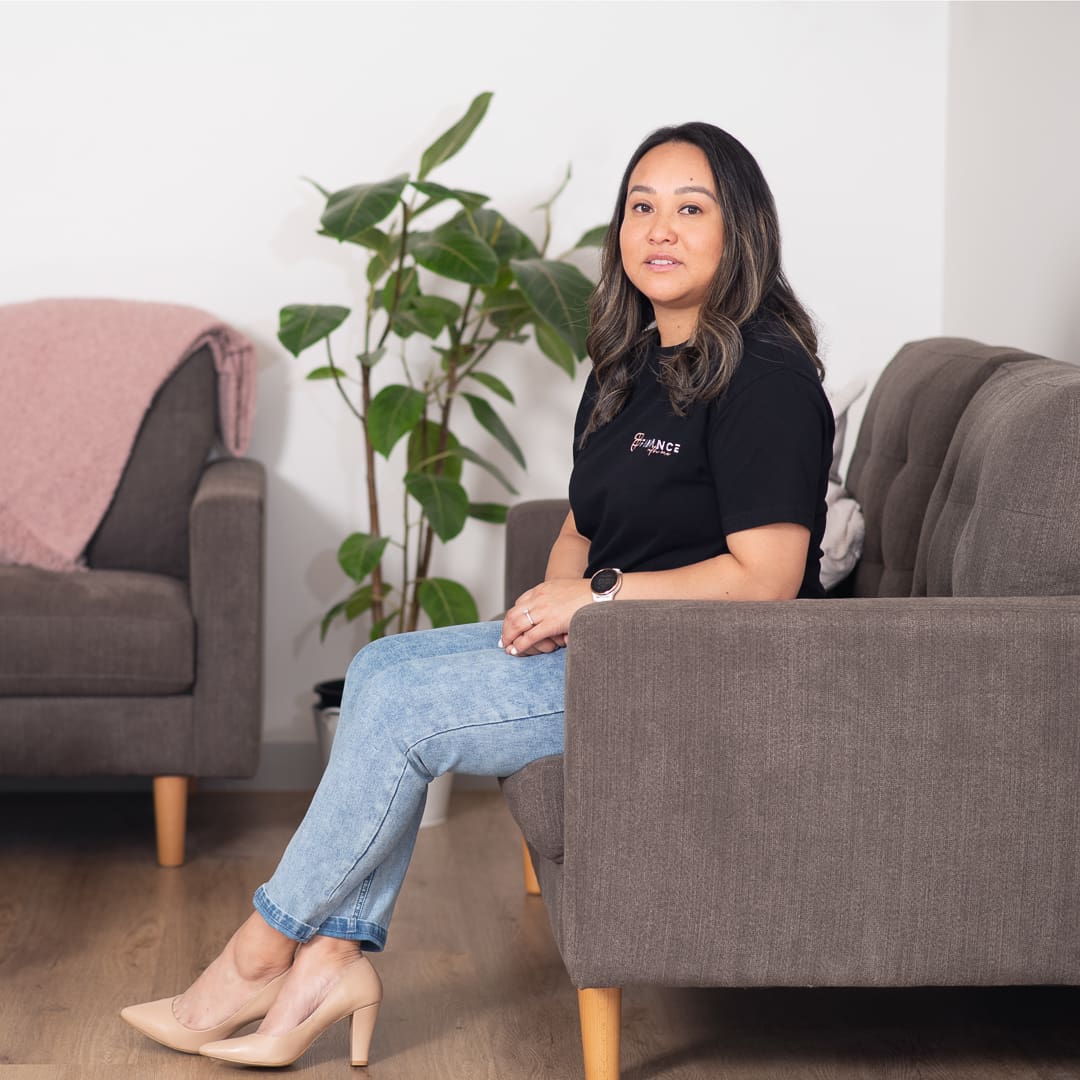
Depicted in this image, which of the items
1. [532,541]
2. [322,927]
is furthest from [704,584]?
[532,541]

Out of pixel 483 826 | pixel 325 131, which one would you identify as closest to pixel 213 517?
pixel 483 826

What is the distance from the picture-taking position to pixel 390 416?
2.87 metres

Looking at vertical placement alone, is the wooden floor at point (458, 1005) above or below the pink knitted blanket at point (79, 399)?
below

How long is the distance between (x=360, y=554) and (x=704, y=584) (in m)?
1.36

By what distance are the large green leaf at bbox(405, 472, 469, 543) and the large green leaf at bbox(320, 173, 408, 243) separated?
479 millimetres

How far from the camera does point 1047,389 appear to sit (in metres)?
1.79

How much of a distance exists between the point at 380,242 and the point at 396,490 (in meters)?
0.65

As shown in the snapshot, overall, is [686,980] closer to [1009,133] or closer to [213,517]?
[213,517]

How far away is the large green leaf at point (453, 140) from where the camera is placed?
2.82m

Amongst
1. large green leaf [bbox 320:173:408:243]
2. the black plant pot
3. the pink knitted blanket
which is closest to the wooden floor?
the black plant pot

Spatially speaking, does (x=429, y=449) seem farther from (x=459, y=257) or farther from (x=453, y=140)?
(x=453, y=140)

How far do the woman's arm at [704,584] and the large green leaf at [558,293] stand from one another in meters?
1.03

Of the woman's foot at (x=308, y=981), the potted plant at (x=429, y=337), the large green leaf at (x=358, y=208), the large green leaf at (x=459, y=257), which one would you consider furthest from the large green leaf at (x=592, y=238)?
the woman's foot at (x=308, y=981)

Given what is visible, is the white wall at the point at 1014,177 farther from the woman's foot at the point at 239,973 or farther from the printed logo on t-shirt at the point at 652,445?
the woman's foot at the point at 239,973
